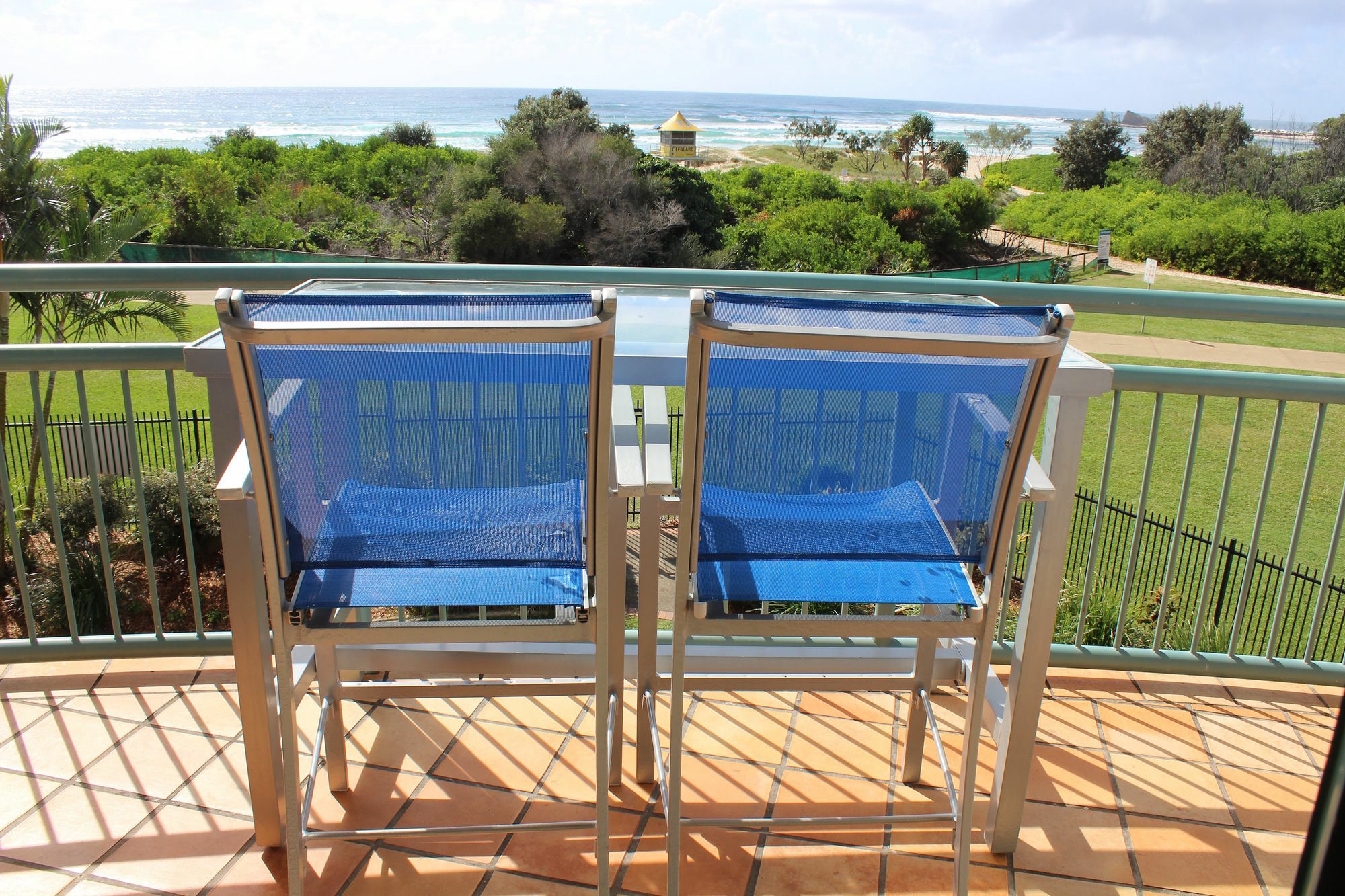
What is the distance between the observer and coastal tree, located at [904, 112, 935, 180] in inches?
2280

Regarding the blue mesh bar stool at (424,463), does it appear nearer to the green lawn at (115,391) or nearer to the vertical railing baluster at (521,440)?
the vertical railing baluster at (521,440)

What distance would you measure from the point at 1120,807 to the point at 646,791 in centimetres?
101

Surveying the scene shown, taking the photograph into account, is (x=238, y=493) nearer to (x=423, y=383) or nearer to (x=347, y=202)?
(x=423, y=383)

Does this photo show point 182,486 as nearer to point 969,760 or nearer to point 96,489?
point 96,489

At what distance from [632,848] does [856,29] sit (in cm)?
10697

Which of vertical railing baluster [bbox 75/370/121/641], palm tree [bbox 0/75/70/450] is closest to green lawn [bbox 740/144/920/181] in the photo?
palm tree [bbox 0/75/70/450]

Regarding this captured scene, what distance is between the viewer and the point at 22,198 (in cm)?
1403

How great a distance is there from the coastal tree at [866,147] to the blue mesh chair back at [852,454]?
61.3 meters

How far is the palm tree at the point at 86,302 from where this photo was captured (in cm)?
1305

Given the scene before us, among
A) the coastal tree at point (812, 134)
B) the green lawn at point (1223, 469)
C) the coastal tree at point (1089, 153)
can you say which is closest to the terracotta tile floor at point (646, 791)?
the green lawn at point (1223, 469)

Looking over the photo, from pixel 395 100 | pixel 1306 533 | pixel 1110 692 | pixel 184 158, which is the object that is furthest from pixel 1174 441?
pixel 395 100

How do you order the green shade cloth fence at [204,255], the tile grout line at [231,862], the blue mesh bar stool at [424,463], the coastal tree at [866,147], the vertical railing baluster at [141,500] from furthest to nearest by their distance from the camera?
the coastal tree at [866,147]
the green shade cloth fence at [204,255]
the vertical railing baluster at [141,500]
the tile grout line at [231,862]
the blue mesh bar stool at [424,463]

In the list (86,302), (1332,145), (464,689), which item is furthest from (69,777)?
(1332,145)

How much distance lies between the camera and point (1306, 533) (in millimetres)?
19516
